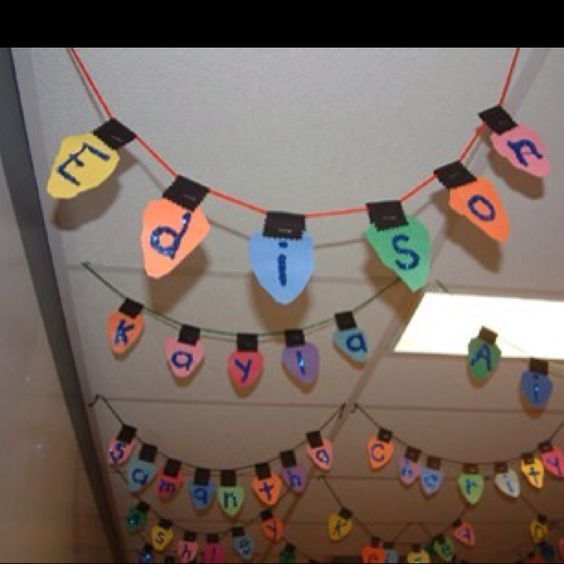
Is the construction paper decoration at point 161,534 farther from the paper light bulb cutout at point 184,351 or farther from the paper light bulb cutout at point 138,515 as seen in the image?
the paper light bulb cutout at point 184,351

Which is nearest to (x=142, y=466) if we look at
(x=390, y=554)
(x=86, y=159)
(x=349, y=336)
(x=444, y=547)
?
(x=349, y=336)

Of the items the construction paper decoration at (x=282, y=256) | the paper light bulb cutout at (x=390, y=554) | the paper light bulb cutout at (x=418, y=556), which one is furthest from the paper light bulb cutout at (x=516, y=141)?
the paper light bulb cutout at (x=418, y=556)

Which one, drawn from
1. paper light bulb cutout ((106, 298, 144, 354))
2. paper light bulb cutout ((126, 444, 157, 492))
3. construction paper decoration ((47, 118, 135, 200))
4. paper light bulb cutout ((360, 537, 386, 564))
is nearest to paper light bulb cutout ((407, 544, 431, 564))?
paper light bulb cutout ((360, 537, 386, 564))

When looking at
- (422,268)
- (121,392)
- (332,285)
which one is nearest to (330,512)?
(121,392)

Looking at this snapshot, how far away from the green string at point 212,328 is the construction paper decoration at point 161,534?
1.56m

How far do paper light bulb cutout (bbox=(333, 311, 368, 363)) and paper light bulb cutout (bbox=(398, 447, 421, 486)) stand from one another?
877mm

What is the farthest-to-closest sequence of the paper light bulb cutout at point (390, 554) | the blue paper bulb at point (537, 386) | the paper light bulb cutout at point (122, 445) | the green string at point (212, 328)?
the paper light bulb cutout at point (390, 554) < the paper light bulb cutout at point (122, 445) < the blue paper bulb at point (537, 386) < the green string at point (212, 328)

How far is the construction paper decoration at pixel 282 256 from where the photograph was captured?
0.92m

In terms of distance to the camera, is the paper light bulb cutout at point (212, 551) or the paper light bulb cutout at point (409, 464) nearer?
the paper light bulb cutout at point (409, 464)

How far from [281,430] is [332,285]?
2.72ft

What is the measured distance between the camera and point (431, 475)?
2082 mm

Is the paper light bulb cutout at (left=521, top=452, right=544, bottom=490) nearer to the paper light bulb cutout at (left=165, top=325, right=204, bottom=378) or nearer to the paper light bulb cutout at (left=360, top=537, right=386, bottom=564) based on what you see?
the paper light bulb cutout at (left=360, top=537, right=386, bottom=564)

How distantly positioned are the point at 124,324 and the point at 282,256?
1.89ft

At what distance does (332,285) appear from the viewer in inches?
51.5
